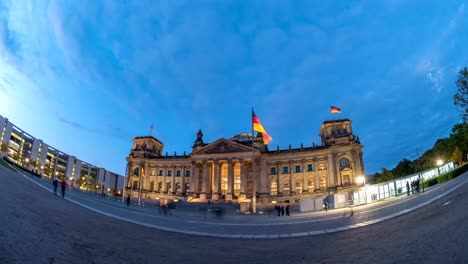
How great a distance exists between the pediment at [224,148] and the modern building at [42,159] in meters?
33.4

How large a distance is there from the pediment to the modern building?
33409mm

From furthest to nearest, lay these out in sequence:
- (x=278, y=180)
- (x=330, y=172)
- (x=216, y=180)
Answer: (x=278, y=180) → (x=216, y=180) → (x=330, y=172)

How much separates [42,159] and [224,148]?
8906 centimetres

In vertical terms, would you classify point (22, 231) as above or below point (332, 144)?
below

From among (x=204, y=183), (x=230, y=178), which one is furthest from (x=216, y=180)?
(x=230, y=178)

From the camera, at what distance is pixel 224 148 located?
69.1 m

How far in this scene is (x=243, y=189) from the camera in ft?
217

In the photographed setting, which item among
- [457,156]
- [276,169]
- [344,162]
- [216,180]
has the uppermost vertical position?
[457,156]

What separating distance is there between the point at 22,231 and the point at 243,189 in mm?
63689

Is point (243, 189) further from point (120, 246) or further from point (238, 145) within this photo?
point (120, 246)

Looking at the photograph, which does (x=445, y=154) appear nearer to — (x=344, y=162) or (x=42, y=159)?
(x=344, y=162)

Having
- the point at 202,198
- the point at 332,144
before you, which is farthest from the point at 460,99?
the point at 202,198

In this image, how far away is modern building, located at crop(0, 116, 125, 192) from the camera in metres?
90.2

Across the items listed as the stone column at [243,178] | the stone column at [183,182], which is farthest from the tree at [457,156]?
the stone column at [183,182]
